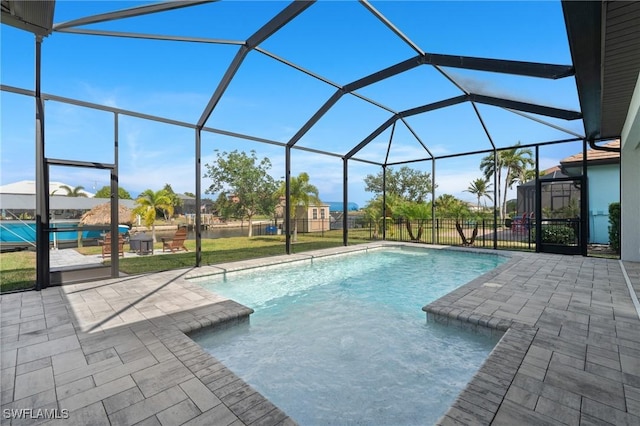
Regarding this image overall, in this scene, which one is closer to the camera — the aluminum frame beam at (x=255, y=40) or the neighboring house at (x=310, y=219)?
the aluminum frame beam at (x=255, y=40)

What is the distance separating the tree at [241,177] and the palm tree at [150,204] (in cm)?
434

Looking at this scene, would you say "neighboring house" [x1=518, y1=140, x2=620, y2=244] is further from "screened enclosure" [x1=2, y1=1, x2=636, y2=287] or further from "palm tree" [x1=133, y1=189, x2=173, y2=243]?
"palm tree" [x1=133, y1=189, x2=173, y2=243]

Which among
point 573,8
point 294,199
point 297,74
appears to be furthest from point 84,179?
point 294,199

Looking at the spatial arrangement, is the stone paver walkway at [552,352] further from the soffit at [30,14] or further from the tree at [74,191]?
the tree at [74,191]

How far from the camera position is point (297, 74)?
5977mm

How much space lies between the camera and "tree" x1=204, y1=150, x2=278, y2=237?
61.0 ft

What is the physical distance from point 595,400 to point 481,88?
6.29m

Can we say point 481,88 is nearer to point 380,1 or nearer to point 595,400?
point 380,1

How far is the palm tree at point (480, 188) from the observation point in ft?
89.3

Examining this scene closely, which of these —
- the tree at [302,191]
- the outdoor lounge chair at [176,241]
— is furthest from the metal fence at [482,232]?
the outdoor lounge chair at [176,241]

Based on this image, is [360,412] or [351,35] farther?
[351,35]

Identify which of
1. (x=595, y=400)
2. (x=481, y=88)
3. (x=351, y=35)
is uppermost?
(x=351, y=35)

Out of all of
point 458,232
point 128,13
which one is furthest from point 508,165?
point 128,13

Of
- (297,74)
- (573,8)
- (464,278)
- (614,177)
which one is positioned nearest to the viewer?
(573,8)
